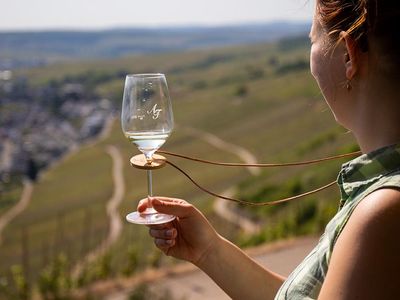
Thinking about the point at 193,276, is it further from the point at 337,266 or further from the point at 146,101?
the point at 337,266

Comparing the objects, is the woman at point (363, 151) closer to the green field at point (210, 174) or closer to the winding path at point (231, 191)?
the green field at point (210, 174)

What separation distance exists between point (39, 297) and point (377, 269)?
18.3 ft

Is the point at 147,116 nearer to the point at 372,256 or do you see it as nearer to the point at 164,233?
the point at 164,233

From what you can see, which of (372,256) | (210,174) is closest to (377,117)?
(372,256)

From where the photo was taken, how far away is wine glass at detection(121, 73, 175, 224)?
5.62 feet

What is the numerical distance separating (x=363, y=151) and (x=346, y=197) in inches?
3.5

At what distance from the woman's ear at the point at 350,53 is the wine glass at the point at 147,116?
2.10 ft

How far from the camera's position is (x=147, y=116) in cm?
172

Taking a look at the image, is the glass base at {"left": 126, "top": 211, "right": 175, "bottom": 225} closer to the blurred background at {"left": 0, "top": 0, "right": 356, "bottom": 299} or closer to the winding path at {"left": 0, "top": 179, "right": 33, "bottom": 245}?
the blurred background at {"left": 0, "top": 0, "right": 356, "bottom": 299}

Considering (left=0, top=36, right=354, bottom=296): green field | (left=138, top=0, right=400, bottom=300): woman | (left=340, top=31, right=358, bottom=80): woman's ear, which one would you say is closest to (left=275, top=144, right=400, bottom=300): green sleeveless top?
(left=138, top=0, right=400, bottom=300): woman

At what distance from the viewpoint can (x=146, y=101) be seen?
67.2 inches

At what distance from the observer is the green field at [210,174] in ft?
45.4

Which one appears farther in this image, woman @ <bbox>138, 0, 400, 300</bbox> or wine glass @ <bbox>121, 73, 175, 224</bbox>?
wine glass @ <bbox>121, 73, 175, 224</bbox>

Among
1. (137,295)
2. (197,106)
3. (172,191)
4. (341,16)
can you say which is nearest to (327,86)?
(341,16)
